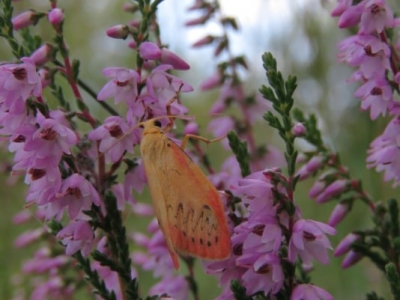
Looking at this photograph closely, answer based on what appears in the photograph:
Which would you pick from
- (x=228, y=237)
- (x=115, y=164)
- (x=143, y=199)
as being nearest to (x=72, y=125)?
(x=115, y=164)

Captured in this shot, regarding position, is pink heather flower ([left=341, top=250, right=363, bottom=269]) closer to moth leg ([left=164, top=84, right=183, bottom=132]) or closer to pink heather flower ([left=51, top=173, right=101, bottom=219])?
moth leg ([left=164, top=84, right=183, bottom=132])

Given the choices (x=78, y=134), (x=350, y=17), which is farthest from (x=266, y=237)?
(x=350, y=17)

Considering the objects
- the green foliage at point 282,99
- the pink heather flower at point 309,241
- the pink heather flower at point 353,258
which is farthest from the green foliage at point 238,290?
the pink heather flower at point 353,258

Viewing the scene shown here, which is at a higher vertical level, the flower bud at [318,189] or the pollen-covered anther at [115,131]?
the pollen-covered anther at [115,131]

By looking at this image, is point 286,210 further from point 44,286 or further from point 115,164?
point 44,286

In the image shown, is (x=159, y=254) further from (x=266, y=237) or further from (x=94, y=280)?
(x=266, y=237)

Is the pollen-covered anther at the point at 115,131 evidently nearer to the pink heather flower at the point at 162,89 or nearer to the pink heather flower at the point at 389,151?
the pink heather flower at the point at 162,89
